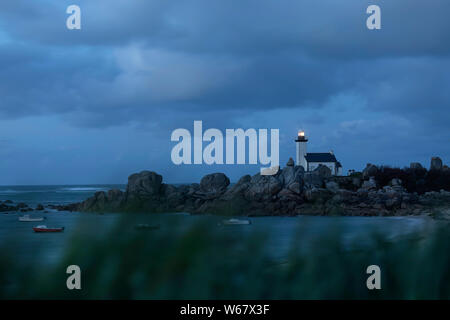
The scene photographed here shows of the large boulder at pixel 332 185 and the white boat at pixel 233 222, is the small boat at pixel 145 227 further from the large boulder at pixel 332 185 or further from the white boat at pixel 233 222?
the large boulder at pixel 332 185

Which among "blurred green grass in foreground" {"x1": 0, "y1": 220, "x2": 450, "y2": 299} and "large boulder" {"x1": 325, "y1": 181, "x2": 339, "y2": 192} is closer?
"blurred green grass in foreground" {"x1": 0, "y1": 220, "x2": 450, "y2": 299}

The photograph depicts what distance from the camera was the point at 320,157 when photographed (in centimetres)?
7525

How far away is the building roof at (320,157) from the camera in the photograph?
245ft

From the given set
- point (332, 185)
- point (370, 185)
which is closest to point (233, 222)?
point (370, 185)

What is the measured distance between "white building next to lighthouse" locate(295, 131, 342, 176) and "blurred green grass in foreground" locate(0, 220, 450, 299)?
68922 millimetres

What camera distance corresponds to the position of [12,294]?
2188mm

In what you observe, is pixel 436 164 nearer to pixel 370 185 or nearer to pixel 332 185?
pixel 370 185

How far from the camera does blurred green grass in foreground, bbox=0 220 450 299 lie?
7.23 feet

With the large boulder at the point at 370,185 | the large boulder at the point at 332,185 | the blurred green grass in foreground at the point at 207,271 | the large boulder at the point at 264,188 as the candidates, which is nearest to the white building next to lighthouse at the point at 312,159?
the large boulder at the point at 332,185

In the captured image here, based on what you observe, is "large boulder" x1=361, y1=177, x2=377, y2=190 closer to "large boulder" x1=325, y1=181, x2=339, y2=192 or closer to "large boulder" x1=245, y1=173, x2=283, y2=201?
"large boulder" x1=325, y1=181, x2=339, y2=192

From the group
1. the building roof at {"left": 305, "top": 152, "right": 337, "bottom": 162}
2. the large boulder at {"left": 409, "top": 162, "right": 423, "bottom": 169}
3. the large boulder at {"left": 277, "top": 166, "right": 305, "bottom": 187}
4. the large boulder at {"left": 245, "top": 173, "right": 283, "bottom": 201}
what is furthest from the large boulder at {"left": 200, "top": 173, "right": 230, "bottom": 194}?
the large boulder at {"left": 409, "top": 162, "right": 423, "bottom": 169}

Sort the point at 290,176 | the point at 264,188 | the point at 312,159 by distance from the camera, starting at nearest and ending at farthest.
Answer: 1. the point at 264,188
2. the point at 290,176
3. the point at 312,159

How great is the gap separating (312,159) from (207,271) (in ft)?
242
